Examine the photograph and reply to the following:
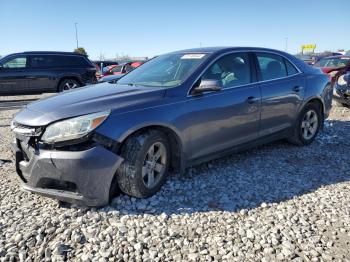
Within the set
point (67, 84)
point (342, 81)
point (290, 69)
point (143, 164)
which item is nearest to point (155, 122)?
point (143, 164)

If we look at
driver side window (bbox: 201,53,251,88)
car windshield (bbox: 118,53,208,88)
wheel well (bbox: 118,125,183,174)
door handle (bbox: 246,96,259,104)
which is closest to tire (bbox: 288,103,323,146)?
door handle (bbox: 246,96,259,104)

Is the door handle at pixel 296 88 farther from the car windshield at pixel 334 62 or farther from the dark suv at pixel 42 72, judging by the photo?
the dark suv at pixel 42 72

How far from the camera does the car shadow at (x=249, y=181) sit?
12.0ft

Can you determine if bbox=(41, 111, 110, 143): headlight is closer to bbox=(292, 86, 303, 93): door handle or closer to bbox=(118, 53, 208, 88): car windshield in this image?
bbox=(118, 53, 208, 88): car windshield

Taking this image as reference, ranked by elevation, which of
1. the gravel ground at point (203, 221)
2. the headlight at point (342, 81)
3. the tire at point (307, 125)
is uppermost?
the headlight at point (342, 81)

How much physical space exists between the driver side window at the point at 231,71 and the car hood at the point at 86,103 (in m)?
0.83

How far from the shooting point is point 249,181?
4.30 meters

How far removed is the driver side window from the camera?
4348mm

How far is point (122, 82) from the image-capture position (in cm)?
473

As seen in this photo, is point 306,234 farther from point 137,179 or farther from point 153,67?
point 153,67

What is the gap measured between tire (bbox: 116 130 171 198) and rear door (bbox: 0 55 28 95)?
10214mm

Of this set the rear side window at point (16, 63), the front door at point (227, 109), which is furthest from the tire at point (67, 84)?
→ the front door at point (227, 109)

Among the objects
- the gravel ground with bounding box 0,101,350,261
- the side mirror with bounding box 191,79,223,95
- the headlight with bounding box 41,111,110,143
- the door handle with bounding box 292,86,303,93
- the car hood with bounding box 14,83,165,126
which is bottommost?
the gravel ground with bounding box 0,101,350,261

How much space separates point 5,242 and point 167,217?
4.74ft
